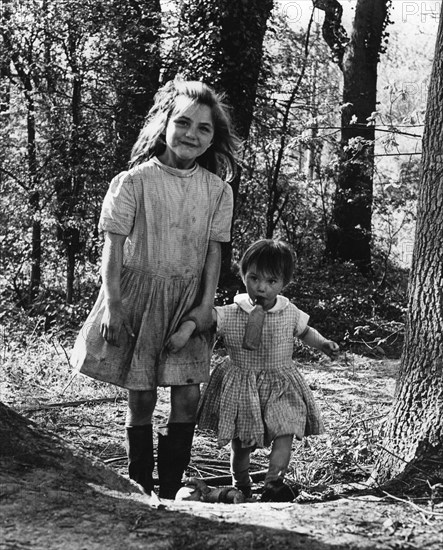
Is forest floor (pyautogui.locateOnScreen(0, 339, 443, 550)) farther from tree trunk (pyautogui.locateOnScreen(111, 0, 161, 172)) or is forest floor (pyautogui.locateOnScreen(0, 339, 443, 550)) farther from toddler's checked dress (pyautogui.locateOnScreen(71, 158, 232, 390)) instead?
tree trunk (pyautogui.locateOnScreen(111, 0, 161, 172))

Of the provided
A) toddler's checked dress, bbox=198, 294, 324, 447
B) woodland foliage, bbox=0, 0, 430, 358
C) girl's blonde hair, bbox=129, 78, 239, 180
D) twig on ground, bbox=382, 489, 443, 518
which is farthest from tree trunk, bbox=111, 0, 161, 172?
twig on ground, bbox=382, 489, 443, 518

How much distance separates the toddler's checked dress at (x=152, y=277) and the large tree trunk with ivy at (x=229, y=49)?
794 cm

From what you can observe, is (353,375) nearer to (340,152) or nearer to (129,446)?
(129,446)

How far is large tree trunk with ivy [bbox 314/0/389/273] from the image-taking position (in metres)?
14.6

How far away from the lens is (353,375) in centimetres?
807

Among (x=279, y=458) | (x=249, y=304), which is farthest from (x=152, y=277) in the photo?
(x=279, y=458)

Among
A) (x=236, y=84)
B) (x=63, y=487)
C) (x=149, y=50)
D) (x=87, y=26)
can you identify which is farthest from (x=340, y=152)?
(x=63, y=487)

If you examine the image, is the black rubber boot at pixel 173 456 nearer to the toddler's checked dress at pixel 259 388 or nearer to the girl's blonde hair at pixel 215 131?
the toddler's checked dress at pixel 259 388

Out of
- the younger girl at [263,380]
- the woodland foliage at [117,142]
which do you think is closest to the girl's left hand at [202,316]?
the younger girl at [263,380]

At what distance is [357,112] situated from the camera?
1478 cm

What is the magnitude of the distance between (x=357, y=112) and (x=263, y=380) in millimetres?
11398

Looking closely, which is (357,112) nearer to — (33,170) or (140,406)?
(33,170)

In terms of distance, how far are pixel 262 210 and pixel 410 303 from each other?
39.0ft

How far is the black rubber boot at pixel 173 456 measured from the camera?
12.9 ft
